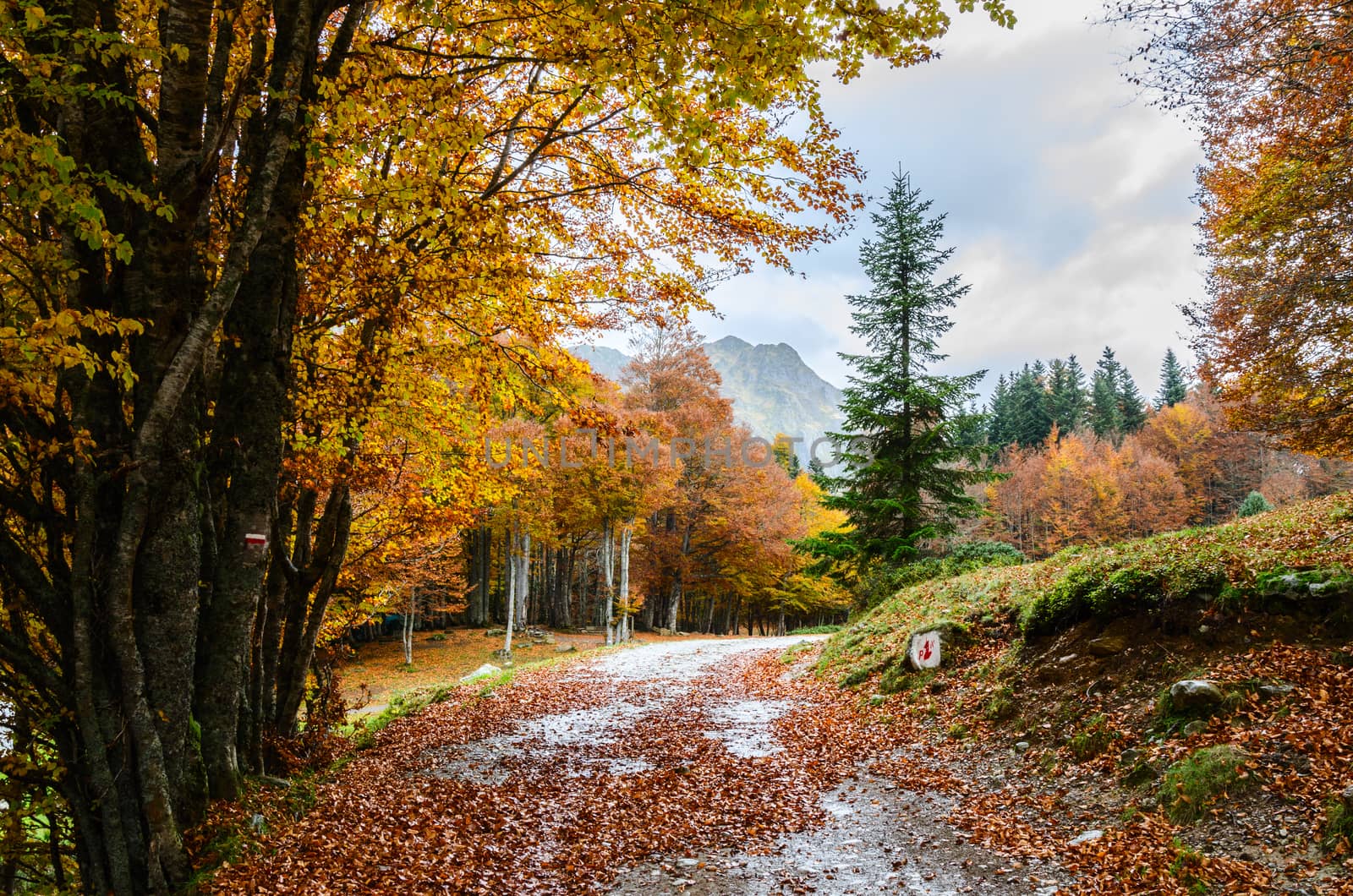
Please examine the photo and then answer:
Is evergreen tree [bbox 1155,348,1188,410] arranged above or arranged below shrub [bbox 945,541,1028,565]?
above

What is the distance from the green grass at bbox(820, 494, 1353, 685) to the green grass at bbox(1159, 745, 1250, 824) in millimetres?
2155

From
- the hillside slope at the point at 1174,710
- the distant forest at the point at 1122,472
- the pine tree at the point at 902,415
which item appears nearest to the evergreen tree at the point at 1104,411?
the distant forest at the point at 1122,472

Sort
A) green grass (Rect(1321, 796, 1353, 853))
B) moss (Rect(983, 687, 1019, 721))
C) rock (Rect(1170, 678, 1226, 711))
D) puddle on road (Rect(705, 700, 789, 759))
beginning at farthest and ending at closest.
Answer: puddle on road (Rect(705, 700, 789, 759))
moss (Rect(983, 687, 1019, 721))
rock (Rect(1170, 678, 1226, 711))
green grass (Rect(1321, 796, 1353, 853))

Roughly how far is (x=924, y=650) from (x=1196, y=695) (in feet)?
15.0

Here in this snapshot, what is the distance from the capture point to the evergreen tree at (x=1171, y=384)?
6456 cm

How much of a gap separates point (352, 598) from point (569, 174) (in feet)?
26.8

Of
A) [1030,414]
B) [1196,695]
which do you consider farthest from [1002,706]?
[1030,414]

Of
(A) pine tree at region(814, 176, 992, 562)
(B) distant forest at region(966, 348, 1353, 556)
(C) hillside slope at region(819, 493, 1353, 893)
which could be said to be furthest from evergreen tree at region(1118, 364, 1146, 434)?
(C) hillside slope at region(819, 493, 1353, 893)

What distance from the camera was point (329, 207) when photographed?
7.09 metres

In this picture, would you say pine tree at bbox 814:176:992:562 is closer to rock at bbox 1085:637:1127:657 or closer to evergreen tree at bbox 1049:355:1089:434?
rock at bbox 1085:637:1127:657

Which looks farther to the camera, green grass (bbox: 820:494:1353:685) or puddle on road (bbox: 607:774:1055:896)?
green grass (bbox: 820:494:1353:685)

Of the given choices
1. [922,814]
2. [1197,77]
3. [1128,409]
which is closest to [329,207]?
[922,814]

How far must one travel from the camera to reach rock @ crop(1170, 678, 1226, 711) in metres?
5.86

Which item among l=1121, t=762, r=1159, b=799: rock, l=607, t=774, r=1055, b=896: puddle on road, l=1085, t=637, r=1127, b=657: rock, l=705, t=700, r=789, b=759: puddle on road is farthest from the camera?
l=705, t=700, r=789, b=759: puddle on road
